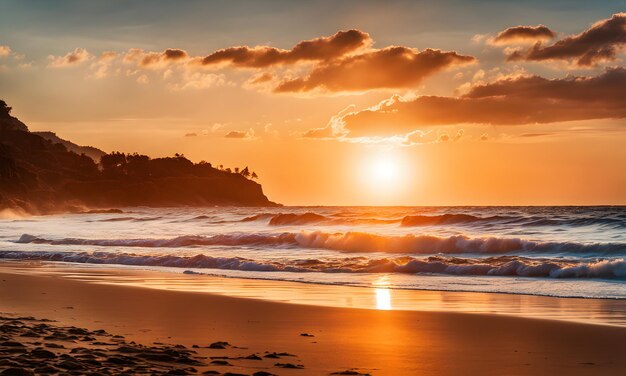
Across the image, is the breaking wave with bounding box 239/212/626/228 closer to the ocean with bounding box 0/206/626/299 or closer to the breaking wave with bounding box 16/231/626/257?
the ocean with bounding box 0/206/626/299

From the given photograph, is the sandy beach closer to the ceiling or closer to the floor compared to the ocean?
closer to the floor

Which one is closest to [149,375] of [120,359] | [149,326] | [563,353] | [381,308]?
[120,359]

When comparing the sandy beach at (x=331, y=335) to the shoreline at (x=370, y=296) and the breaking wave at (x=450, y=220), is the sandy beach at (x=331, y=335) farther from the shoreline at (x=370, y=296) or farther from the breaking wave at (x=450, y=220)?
the breaking wave at (x=450, y=220)

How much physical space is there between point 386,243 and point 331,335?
22.9m

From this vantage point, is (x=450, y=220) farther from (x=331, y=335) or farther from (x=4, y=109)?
(x=4, y=109)

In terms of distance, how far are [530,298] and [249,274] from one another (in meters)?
8.68

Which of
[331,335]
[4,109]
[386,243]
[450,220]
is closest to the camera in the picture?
[331,335]

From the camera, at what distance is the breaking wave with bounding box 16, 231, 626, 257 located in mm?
29081

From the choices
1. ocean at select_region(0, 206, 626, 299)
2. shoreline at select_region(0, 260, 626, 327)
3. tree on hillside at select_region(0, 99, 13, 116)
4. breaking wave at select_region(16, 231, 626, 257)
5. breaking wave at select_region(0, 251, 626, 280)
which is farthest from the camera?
tree on hillside at select_region(0, 99, 13, 116)

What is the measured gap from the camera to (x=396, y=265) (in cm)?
2283

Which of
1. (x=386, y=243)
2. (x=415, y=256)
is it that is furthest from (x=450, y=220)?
(x=415, y=256)

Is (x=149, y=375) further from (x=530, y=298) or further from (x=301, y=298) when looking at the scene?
Answer: (x=530, y=298)

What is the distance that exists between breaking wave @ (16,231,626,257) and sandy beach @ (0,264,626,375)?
58.2ft

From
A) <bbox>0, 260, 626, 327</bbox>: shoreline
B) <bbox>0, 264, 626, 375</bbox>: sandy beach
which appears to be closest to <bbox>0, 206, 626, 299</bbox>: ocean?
<bbox>0, 260, 626, 327</bbox>: shoreline
